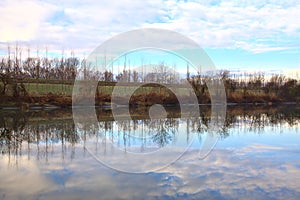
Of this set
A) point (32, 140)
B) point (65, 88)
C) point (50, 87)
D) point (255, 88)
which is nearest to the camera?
point (32, 140)

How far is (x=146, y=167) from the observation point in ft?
15.9

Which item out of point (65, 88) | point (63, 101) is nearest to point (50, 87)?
point (65, 88)

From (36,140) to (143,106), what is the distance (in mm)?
15418

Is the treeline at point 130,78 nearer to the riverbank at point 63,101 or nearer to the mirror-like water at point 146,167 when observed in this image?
the riverbank at point 63,101

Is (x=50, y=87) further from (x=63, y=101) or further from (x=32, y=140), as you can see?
(x=32, y=140)

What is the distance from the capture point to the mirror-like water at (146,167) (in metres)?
3.56

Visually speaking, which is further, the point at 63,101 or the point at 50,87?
the point at 50,87

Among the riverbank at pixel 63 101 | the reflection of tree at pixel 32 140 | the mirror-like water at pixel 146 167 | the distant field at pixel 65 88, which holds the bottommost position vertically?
the mirror-like water at pixel 146 167

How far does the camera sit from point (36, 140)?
7.27m

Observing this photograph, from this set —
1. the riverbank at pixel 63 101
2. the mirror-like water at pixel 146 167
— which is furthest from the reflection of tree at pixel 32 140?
the riverbank at pixel 63 101

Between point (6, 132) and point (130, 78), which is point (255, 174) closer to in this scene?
point (6, 132)

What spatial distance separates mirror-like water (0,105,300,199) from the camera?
3557 mm

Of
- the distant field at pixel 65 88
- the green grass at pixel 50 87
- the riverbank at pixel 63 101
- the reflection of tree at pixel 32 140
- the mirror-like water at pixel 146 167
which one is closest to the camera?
the mirror-like water at pixel 146 167

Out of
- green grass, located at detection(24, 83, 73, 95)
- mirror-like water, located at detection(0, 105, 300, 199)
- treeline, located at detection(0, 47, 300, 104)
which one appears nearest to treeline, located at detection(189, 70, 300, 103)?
treeline, located at detection(0, 47, 300, 104)
